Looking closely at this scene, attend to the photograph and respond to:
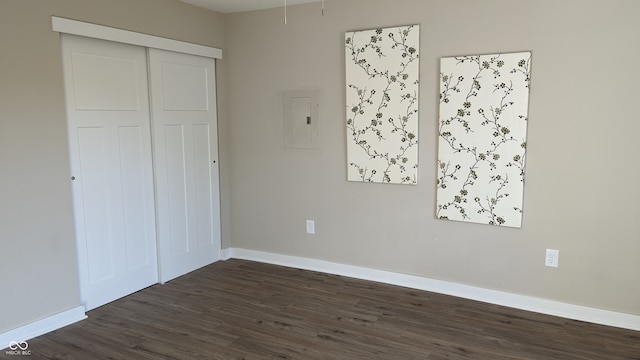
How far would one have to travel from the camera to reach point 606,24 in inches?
112

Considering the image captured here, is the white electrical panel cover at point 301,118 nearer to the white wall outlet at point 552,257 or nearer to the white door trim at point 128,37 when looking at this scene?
the white door trim at point 128,37

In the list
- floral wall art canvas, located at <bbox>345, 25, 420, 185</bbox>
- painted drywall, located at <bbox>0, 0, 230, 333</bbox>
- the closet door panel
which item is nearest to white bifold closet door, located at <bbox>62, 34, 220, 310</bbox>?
the closet door panel

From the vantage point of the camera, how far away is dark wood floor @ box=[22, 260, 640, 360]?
2705 mm

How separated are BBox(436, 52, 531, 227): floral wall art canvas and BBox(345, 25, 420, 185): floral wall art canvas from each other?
0.24 metres

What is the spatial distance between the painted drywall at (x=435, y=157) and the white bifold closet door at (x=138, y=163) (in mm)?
402

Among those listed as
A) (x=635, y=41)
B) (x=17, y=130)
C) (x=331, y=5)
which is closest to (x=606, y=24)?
(x=635, y=41)

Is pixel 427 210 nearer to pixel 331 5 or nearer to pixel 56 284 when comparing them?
pixel 331 5

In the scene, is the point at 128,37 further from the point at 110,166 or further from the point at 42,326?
the point at 42,326

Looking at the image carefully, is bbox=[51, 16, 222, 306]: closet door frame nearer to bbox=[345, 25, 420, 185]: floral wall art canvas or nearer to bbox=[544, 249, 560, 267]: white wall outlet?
bbox=[345, 25, 420, 185]: floral wall art canvas

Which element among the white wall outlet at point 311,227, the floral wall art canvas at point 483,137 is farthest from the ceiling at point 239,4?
the white wall outlet at point 311,227

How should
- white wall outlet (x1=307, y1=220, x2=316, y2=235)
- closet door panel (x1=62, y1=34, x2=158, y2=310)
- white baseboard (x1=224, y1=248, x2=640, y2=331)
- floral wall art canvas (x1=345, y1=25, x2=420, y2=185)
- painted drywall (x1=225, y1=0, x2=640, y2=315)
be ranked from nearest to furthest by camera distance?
painted drywall (x1=225, y1=0, x2=640, y2=315)
white baseboard (x1=224, y1=248, x2=640, y2=331)
closet door panel (x1=62, y1=34, x2=158, y2=310)
floral wall art canvas (x1=345, y1=25, x2=420, y2=185)
white wall outlet (x1=307, y1=220, x2=316, y2=235)

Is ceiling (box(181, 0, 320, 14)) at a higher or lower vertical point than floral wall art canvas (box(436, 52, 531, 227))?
higher

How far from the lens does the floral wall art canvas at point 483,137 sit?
3.12m

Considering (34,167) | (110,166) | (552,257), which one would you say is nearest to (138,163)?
(110,166)
